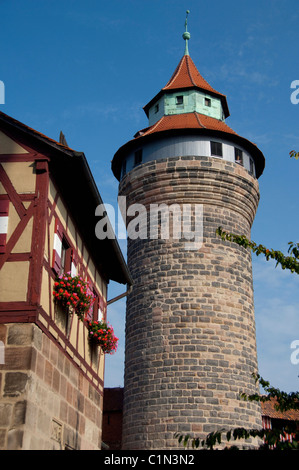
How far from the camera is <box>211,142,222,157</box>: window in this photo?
2212 cm

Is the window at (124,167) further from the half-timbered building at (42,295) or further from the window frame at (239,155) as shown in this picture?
the half-timbered building at (42,295)

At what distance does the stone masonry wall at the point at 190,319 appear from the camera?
1894 cm

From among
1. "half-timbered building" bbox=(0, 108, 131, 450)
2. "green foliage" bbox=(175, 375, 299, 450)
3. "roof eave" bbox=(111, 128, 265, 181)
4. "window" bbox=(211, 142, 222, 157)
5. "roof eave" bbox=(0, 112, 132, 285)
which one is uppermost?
"roof eave" bbox=(111, 128, 265, 181)

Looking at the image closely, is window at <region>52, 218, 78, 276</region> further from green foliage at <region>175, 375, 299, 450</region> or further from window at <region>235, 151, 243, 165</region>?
window at <region>235, 151, 243, 165</region>

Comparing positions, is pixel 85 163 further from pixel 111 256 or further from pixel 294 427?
pixel 294 427

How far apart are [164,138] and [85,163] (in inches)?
454

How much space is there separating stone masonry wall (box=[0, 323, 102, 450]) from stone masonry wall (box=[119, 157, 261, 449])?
7747 mm

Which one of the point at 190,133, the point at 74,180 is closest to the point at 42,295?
the point at 74,180

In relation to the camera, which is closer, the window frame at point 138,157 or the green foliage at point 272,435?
the green foliage at point 272,435

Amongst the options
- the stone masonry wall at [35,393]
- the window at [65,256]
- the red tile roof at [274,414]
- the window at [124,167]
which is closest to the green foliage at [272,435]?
the stone masonry wall at [35,393]

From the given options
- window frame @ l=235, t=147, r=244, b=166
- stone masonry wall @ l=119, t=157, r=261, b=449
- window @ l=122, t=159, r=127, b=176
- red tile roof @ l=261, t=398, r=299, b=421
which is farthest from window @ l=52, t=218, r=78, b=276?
red tile roof @ l=261, t=398, r=299, b=421

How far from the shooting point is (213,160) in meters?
21.8

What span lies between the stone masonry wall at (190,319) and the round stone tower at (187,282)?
0.03 m

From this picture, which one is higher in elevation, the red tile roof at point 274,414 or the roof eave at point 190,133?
the roof eave at point 190,133
